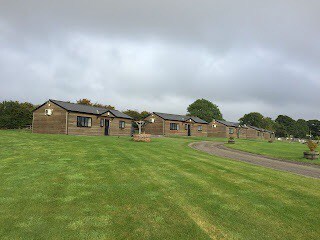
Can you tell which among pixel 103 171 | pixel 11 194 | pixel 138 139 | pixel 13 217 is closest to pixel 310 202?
pixel 103 171

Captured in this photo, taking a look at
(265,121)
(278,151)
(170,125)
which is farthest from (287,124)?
(278,151)

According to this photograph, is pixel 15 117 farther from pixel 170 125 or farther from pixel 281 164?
pixel 281 164

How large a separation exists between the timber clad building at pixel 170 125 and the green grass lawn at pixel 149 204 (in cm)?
4259

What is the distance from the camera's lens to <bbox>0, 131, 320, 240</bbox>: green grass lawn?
5.68 meters

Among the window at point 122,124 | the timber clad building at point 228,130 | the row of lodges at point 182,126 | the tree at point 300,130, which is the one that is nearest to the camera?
the window at point 122,124

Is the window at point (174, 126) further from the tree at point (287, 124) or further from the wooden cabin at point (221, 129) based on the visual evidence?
the tree at point (287, 124)

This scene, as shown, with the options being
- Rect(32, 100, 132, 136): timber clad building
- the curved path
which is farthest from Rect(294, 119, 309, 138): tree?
the curved path

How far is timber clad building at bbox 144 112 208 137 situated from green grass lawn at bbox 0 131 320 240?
4259 cm

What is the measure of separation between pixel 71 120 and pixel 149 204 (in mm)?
31931

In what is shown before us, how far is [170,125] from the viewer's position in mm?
55375

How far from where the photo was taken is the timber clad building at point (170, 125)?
54531mm

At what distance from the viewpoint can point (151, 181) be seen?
9656 mm

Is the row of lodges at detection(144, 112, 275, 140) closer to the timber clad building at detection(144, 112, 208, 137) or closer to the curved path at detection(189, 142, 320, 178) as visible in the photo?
the timber clad building at detection(144, 112, 208, 137)

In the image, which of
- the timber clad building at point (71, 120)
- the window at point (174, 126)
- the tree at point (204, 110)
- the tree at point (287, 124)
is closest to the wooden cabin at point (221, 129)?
the window at point (174, 126)
